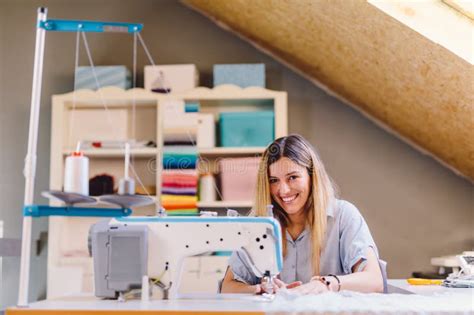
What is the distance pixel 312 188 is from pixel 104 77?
1.79 m

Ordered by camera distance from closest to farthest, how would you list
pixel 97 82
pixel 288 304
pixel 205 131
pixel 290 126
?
pixel 288 304 < pixel 205 131 < pixel 97 82 < pixel 290 126

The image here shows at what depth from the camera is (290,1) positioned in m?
2.90

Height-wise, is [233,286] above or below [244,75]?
below

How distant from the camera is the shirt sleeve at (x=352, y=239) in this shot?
196 cm

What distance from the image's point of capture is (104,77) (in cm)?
345

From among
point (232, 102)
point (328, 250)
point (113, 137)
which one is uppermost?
point (232, 102)

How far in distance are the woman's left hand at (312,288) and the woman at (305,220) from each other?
227 millimetres

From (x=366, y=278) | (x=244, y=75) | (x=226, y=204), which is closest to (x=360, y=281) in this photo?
(x=366, y=278)

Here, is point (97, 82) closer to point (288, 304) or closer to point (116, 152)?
point (116, 152)

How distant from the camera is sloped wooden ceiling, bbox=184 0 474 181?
8.29ft

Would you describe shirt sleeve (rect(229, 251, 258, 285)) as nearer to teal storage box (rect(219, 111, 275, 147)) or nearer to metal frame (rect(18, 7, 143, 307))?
metal frame (rect(18, 7, 143, 307))

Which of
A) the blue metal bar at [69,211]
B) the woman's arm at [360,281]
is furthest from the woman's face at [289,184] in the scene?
the blue metal bar at [69,211]

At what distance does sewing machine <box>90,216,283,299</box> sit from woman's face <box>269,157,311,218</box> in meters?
0.37

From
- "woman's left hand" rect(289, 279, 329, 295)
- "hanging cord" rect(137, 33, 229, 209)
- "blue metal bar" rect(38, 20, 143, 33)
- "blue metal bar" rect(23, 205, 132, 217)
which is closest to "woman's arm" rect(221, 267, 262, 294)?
"woman's left hand" rect(289, 279, 329, 295)
